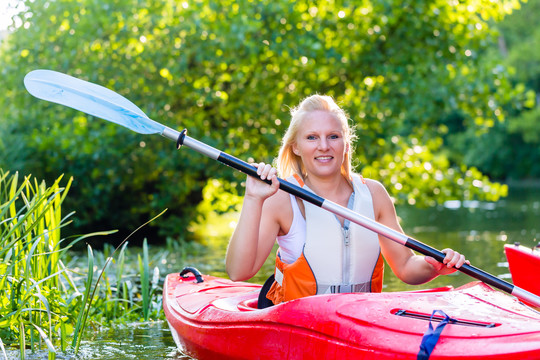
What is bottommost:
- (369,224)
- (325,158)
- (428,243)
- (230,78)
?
(428,243)

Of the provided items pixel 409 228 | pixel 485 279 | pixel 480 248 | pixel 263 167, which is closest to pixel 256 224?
pixel 263 167

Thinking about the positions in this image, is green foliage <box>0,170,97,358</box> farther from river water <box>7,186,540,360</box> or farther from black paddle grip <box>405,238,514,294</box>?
black paddle grip <box>405,238,514,294</box>

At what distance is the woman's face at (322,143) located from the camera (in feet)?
9.90

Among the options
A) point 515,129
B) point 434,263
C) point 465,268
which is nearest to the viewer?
point 465,268

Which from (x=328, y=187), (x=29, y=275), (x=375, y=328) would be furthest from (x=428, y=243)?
(x=375, y=328)

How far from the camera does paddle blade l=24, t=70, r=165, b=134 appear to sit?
3100 millimetres

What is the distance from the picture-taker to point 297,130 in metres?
3.11

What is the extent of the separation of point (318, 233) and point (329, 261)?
117mm

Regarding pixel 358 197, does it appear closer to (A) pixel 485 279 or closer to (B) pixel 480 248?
(A) pixel 485 279

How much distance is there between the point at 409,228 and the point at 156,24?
4246mm

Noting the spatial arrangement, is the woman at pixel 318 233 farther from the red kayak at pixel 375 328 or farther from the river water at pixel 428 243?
the river water at pixel 428 243

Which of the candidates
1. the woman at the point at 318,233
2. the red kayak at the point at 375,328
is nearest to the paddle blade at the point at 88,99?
the woman at the point at 318,233

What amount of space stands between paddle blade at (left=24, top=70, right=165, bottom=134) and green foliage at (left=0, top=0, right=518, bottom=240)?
4.14 meters

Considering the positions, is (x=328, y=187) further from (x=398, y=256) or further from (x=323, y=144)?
(x=398, y=256)
